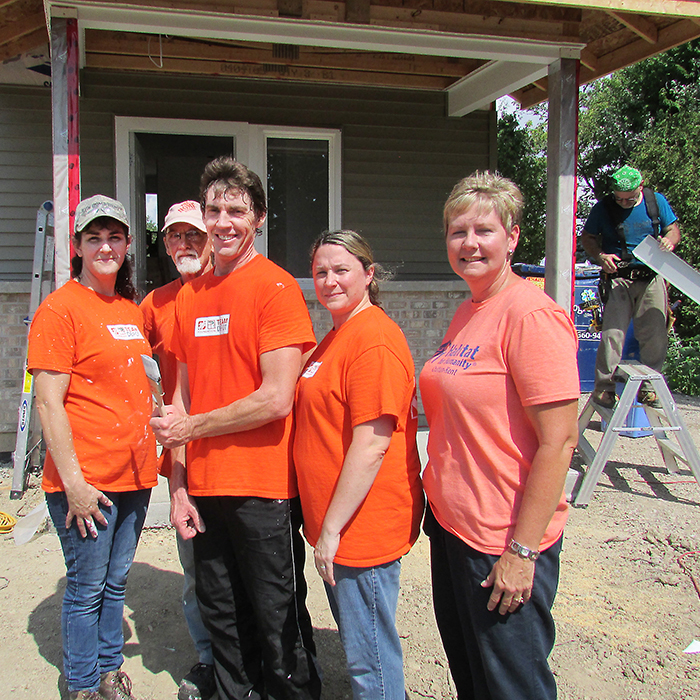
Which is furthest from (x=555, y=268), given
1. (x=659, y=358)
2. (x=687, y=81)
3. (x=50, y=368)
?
(x=687, y=81)

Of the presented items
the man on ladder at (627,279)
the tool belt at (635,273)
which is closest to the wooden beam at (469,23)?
the man on ladder at (627,279)

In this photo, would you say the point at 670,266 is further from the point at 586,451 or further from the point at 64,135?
the point at 64,135

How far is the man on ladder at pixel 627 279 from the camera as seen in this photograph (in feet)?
15.7

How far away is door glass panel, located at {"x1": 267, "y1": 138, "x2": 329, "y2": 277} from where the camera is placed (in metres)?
6.29

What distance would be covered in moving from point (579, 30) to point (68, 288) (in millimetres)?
4458

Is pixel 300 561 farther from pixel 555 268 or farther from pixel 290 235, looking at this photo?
pixel 290 235

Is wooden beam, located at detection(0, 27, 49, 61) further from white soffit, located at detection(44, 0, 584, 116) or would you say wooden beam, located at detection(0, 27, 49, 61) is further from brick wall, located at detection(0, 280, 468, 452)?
brick wall, located at detection(0, 280, 468, 452)

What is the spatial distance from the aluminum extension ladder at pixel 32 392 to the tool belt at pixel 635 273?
190 inches

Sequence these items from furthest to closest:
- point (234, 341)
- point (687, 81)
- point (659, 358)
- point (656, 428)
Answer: point (687, 81)
point (659, 358)
point (656, 428)
point (234, 341)

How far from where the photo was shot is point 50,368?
200 cm

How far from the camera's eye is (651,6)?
4.07 meters

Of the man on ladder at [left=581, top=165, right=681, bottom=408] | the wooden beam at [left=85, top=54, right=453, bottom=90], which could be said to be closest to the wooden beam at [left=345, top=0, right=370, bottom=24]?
the wooden beam at [left=85, top=54, right=453, bottom=90]

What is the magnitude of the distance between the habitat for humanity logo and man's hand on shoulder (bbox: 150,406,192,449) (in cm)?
84

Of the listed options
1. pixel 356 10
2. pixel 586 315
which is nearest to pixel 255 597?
pixel 356 10
